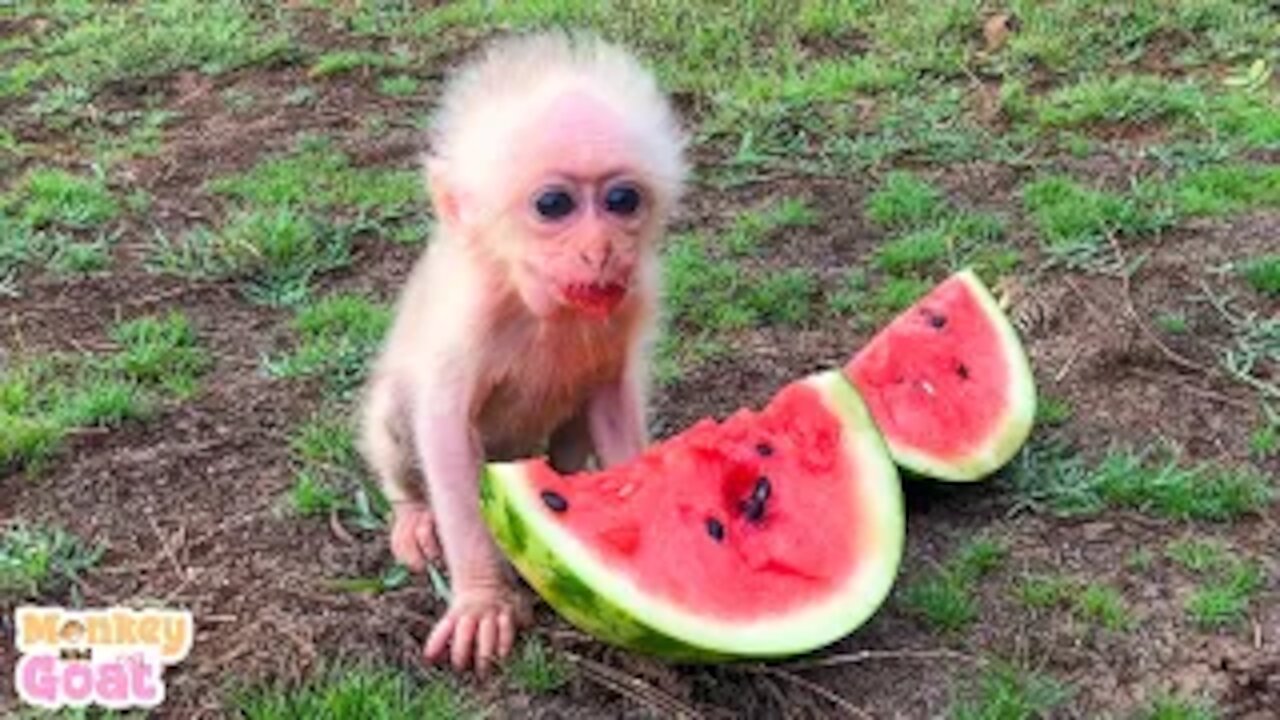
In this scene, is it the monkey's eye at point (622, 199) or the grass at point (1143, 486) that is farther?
the grass at point (1143, 486)

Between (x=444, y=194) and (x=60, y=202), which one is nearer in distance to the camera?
(x=444, y=194)

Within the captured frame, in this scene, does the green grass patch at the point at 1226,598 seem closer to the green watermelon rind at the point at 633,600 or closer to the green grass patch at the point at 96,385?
the green watermelon rind at the point at 633,600

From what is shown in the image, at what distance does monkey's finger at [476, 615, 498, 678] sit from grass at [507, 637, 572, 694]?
0.16 ft

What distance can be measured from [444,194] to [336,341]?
167cm

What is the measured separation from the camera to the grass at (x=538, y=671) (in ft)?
11.5

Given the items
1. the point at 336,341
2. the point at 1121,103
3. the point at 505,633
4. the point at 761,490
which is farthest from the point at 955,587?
the point at 1121,103

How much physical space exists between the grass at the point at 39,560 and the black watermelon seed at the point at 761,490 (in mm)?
1643

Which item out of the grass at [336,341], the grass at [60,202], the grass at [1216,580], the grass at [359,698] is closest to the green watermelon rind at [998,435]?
the grass at [1216,580]

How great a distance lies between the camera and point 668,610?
3.29 meters

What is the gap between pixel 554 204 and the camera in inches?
138

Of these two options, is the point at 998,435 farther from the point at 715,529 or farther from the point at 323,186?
the point at 323,186

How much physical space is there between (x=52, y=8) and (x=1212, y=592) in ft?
27.6

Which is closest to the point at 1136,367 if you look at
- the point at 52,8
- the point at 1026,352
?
the point at 1026,352

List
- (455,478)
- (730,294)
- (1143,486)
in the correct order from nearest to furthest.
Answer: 1. (455,478)
2. (1143,486)
3. (730,294)
